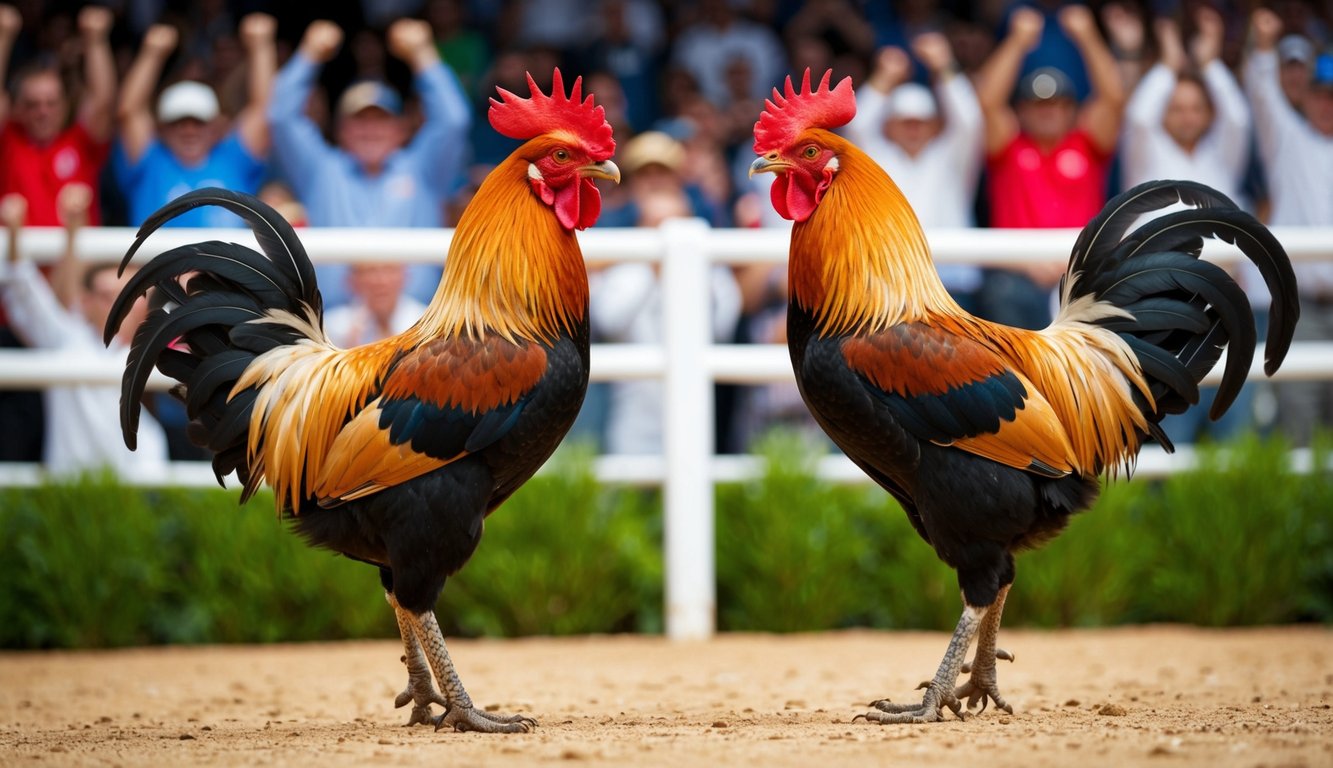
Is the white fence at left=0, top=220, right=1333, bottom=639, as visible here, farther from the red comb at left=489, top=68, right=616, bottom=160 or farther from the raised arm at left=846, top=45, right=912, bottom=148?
the red comb at left=489, top=68, right=616, bottom=160

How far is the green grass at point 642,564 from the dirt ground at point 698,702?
0.51 ft

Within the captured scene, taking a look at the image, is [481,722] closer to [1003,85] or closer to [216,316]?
[216,316]

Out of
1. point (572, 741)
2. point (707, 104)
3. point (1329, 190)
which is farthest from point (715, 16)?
point (572, 741)

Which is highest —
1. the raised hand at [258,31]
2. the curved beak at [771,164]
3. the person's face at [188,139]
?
the raised hand at [258,31]

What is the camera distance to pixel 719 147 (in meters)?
10.0

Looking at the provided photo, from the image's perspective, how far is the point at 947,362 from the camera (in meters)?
4.57

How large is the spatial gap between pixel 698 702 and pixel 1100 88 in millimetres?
5357

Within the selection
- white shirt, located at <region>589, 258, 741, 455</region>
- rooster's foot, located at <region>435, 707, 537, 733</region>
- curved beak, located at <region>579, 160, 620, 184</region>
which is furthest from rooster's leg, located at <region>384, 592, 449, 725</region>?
white shirt, located at <region>589, 258, 741, 455</region>

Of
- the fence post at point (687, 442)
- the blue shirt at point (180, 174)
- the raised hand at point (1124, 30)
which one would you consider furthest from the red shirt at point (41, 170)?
the raised hand at point (1124, 30)

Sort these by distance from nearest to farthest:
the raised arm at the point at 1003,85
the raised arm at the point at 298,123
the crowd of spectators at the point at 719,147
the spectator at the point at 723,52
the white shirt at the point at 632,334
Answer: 1. the white shirt at the point at 632,334
2. the crowd of spectators at the point at 719,147
3. the raised arm at the point at 298,123
4. the raised arm at the point at 1003,85
5. the spectator at the point at 723,52

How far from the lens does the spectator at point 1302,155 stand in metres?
8.44

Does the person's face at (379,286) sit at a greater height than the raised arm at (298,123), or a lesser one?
lesser

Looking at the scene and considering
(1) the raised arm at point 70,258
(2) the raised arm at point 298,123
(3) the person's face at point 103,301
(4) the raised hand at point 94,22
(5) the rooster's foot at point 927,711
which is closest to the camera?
(5) the rooster's foot at point 927,711

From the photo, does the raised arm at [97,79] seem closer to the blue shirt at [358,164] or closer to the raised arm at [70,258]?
the blue shirt at [358,164]
